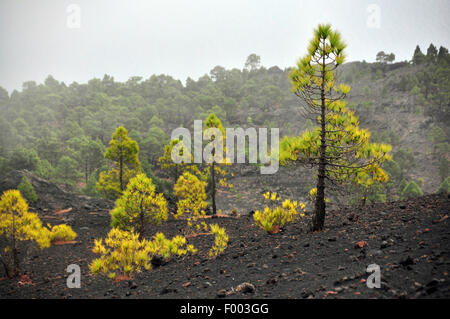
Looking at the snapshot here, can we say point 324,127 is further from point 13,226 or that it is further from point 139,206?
point 13,226

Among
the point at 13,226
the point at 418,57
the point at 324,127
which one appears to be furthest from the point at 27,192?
the point at 418,57

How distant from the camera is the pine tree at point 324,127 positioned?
609 cm

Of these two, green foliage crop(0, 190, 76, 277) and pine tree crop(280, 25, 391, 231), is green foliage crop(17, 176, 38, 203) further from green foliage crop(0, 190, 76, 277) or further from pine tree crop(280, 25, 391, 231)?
pine tree crop(280, 25, 391, 231)

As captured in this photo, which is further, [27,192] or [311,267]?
[27,192]

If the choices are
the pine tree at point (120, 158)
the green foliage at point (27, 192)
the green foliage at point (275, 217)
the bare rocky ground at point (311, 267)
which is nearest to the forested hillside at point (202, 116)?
the green foliage at point (27, 192)

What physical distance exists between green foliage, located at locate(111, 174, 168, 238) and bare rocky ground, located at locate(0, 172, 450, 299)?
6.96 ft

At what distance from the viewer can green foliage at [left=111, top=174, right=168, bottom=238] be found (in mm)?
9966

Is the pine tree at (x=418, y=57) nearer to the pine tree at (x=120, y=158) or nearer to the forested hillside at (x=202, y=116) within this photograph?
the forested hillside at (x=202, y=116)

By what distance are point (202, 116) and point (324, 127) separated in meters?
50.4

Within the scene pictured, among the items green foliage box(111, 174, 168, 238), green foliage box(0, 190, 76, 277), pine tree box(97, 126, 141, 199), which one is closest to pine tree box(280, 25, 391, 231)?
green foliage box(111, 174, 168, 238)

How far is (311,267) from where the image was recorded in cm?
469

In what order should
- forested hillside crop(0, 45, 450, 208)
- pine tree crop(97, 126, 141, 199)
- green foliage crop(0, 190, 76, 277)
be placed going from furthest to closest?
forested hillside crop(0, 45, 450, 208), pine tree crop(97, 126, 141, 199), green foliage crop(0, 190, 76, 277)

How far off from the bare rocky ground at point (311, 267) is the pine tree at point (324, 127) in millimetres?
1421

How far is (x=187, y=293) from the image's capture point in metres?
4.76
